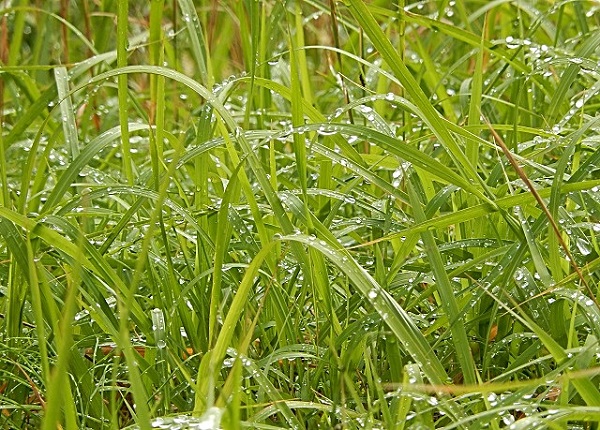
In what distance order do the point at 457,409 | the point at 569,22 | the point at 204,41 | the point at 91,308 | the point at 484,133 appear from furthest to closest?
1. the point at 569,22
2. the point at 484,133
3. the point at 204,41
4. the point at 91,308
5. the point at 457,409

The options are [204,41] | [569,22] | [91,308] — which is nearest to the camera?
[91,308]

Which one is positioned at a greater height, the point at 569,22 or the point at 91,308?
the point at 569,22

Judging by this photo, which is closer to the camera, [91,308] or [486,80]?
[91,308]

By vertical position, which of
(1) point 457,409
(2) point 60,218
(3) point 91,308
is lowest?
(1) point 457,409

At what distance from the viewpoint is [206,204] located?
1.38m

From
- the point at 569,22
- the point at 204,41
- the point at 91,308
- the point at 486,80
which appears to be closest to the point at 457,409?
the point at 91,308

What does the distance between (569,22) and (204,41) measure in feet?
4.05

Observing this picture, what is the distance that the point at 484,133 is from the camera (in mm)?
1869

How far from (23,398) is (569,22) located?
1744 millimetres

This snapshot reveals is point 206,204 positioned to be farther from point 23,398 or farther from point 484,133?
point 484,133

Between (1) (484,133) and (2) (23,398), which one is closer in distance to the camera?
(2) (23,398)

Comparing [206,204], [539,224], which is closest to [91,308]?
[206,204]

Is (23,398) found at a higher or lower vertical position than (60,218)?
lower

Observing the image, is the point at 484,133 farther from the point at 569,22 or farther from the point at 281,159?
the point at 569,22
